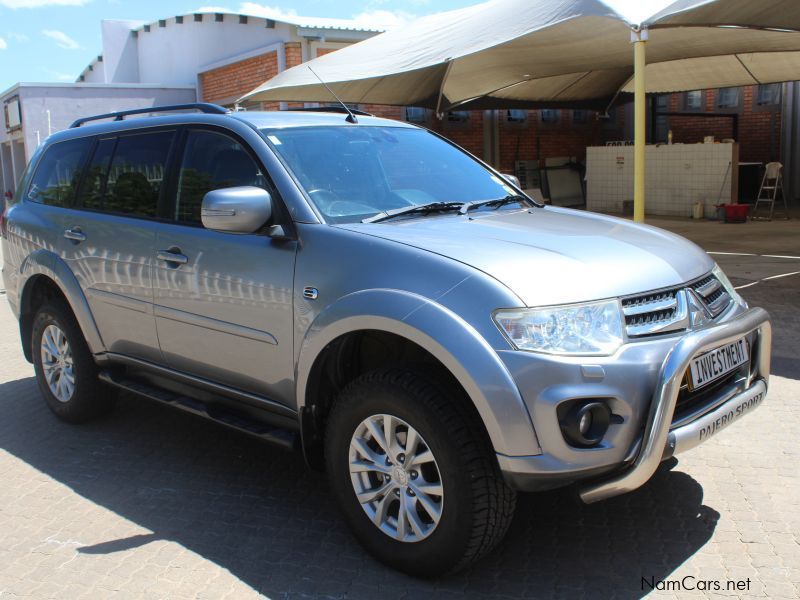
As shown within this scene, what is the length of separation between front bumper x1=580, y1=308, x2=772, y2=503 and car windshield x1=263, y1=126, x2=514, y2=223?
1.42 meters

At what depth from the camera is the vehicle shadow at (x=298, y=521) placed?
323 centimetres

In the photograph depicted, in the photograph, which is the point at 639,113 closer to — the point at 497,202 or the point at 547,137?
the point at 497,202

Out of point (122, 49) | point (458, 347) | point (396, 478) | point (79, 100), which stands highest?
point (122, 49)

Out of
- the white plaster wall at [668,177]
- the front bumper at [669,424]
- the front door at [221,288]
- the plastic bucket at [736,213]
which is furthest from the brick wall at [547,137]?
the front bumper at [669,424]

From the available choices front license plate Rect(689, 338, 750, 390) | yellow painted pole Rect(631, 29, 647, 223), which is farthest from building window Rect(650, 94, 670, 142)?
front license plate Rect(689, 338, 750, 390)

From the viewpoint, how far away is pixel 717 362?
3266 mm

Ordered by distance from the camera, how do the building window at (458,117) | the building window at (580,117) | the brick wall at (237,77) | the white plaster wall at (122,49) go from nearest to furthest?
the brick wall at (237,77)
the building window at (458,117)
the building window at (580,117)
the white plaster wall at (122,49)

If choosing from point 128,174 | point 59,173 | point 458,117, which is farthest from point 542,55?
point 128,174

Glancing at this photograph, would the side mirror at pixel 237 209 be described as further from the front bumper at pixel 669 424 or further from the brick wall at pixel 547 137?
the brick wall at pixel 547 137

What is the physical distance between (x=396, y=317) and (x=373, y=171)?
1.23m

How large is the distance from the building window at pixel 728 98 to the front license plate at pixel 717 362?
19902 mm

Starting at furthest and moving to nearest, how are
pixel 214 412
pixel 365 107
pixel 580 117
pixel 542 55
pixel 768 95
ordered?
pixel 580 117, pixel 768 95, pixel 365 107, pixel 542 55, pixel 214 412

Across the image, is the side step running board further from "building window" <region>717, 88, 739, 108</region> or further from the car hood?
"building window" <region>717, 88, 739, 108</region>

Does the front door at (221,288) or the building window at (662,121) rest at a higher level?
the building window at (662,121)
